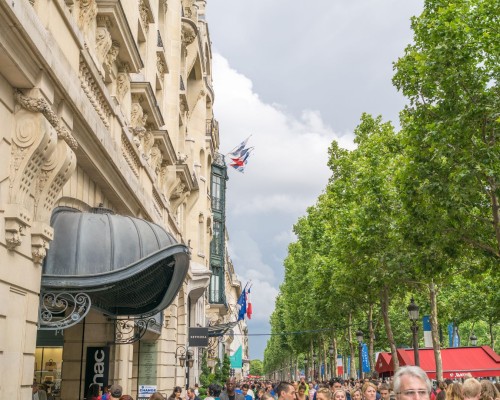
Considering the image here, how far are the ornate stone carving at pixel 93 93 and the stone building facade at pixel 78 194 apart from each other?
32 millimetres

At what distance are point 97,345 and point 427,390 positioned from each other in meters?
12.3

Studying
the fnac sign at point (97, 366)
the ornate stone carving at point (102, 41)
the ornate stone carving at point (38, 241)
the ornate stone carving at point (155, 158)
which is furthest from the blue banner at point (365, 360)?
the ornate stone carving at point (38, 241)

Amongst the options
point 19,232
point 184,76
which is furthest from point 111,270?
point 184,76

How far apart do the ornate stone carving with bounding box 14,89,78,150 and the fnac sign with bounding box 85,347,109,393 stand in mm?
6745

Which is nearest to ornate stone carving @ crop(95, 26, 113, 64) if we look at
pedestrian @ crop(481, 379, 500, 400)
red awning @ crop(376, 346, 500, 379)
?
pedestrian @ crop(481, 379, 500, 400)

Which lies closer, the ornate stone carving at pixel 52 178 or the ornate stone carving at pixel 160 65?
the ornate stone carving at pixel 52 178

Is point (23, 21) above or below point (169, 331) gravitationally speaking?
above

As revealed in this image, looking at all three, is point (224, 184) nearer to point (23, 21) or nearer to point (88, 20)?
point (88, 20)

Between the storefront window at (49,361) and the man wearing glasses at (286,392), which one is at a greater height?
the storefront window at (49,361)

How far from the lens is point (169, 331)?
25.3 m

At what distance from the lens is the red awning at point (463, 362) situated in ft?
111

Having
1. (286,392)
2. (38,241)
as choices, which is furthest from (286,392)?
(38,241)

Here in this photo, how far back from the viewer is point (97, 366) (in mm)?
14570

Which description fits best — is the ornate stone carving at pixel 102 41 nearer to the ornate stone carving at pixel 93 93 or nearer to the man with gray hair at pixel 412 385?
the ornate stone carving at pixel 93 93
